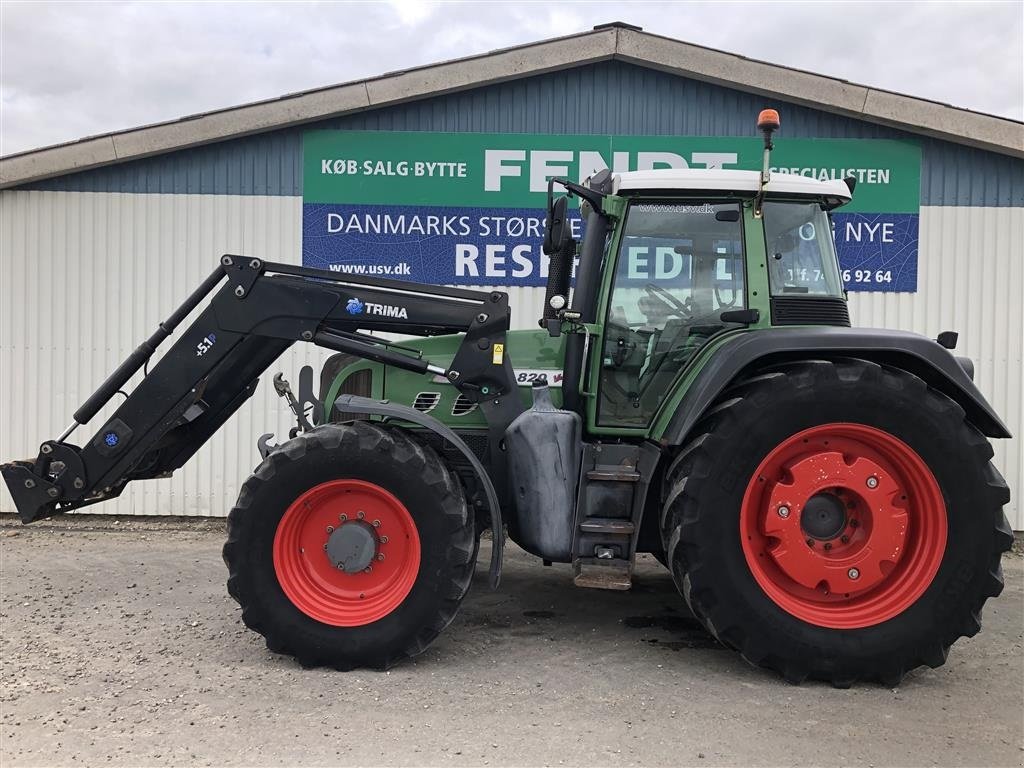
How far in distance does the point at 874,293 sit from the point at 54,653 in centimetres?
686

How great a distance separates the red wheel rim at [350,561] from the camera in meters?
3.82

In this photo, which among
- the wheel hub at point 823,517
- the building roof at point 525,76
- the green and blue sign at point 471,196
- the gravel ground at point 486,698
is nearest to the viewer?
the gravel ground at point 486,698

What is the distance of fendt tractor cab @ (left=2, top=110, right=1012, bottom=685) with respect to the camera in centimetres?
364

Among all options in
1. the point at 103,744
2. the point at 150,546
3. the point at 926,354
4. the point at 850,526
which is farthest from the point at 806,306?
the point at 150,546

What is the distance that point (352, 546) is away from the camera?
386 centimetres

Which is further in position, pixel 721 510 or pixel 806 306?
pixel 806 306

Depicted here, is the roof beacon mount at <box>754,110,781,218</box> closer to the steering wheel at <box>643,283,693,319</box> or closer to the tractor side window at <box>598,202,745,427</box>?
the tractor side window at <box>598,202,745,427</box>

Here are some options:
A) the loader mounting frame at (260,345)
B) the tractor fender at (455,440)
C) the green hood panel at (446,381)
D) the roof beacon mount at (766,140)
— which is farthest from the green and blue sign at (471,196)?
the tractor fender at (455,440)

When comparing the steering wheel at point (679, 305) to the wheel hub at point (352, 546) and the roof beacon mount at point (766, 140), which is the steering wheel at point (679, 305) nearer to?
the roof beacon mount at point (766, 140)

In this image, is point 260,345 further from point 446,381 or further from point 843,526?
point 843,526

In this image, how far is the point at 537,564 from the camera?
5938mm

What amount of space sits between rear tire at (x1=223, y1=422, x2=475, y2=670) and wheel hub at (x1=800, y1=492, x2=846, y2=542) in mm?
1693

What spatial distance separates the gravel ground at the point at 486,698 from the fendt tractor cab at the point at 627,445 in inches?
9.9

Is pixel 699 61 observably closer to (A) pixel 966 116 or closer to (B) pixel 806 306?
(A) pixel 966 116
